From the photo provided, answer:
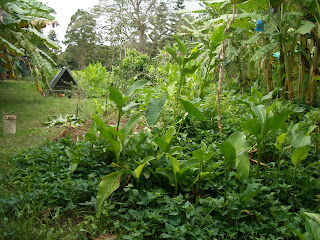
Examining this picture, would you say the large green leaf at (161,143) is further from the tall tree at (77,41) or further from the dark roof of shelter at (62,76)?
the tall tree at (77,41)

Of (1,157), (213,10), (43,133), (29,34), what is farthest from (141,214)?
(29,34)

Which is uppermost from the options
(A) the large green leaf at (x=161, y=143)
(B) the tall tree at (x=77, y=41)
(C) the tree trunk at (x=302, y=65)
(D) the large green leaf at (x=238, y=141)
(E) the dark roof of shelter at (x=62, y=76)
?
(B) the tall tree at (x=77, y=41)

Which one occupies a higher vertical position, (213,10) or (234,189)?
(213,10)

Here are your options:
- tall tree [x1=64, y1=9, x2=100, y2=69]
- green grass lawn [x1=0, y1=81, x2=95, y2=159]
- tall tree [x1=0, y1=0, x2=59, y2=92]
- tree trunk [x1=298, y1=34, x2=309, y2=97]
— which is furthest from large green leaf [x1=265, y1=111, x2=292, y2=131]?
tall tree [x1=64, y1=9, x2=100, y2=69]

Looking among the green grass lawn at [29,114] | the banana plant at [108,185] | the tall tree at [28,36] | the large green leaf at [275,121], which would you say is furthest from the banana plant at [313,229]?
the tall tree at [28,36]

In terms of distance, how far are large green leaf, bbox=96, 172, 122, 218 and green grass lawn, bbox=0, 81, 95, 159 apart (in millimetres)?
1558

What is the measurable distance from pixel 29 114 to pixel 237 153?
4845mm

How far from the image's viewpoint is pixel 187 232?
1681 mm

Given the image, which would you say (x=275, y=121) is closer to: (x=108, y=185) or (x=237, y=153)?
(x=237, y=153)

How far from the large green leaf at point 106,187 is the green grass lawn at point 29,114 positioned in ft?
5.11

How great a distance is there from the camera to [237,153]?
6.66 feet

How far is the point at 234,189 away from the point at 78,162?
132 cm

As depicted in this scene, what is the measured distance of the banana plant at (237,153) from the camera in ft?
6.19

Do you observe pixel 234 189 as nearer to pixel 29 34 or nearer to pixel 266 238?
pixel 266 238
